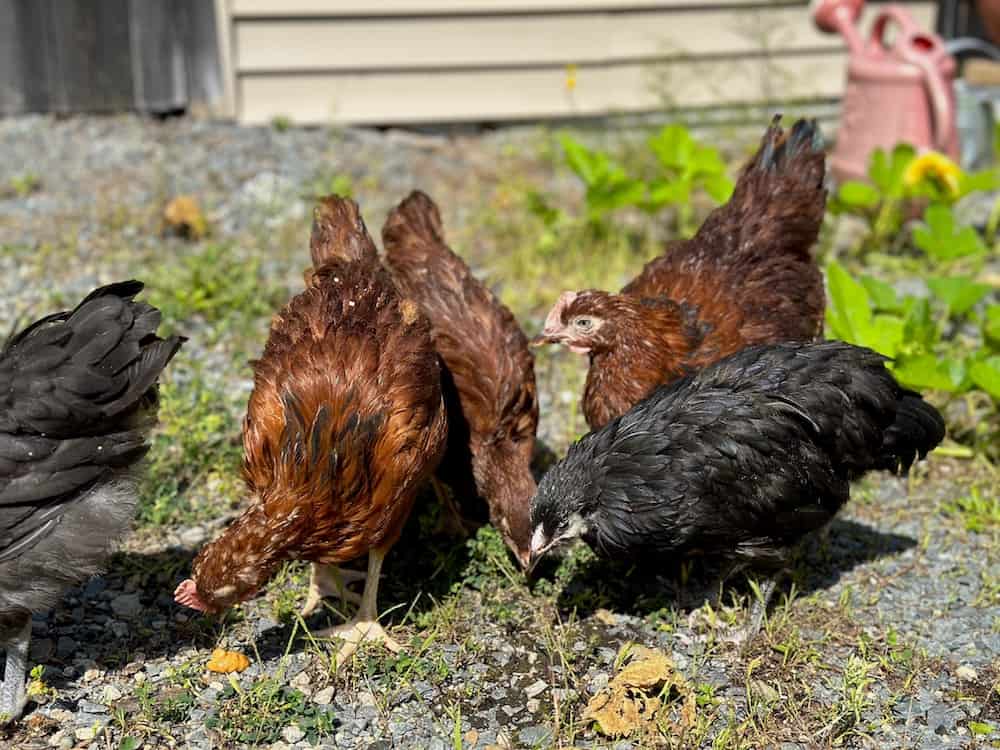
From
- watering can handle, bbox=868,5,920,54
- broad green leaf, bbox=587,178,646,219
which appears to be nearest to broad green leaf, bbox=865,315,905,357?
broad green leaf, bbox=587,178,646,219

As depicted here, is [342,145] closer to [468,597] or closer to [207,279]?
[207,279]

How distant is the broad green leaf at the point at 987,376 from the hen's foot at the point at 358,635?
2.78 metres

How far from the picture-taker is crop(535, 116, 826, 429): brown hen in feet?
14.0

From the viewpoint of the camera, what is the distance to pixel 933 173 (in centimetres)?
660

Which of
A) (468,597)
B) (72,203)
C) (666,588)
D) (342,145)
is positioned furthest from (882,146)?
(72,203)

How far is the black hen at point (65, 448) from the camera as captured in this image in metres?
3.46

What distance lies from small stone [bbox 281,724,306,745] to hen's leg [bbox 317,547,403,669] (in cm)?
37

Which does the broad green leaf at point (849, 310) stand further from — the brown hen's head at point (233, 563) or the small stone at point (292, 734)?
the small stone at point (292, 734)

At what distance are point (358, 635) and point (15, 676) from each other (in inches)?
44.8

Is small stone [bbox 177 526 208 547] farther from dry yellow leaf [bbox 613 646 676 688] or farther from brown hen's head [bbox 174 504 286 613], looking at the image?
dry yellow leaf [bbox 613 646 676 688]

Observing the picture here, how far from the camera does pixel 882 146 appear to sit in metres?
7.73

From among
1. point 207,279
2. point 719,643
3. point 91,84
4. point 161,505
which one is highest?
point 91,84

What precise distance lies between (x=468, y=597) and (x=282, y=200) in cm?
409

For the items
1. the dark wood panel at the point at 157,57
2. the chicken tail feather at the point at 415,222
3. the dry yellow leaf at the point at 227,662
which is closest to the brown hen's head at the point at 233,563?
the dry yellow leaf at the point at 227,662
